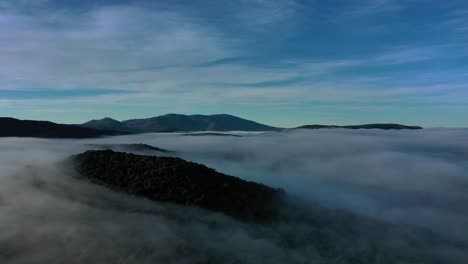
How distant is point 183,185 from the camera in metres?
94.4

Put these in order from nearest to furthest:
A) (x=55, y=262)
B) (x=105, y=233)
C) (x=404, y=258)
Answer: (x=55, y=262), (x=105, y=233), (x=404, y=258)

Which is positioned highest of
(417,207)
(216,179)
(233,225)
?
(216,179)

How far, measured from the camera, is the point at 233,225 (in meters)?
83.1

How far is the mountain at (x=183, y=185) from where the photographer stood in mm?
90938

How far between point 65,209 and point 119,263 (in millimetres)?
34859

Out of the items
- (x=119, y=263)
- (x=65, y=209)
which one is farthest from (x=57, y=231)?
(x=119, y=263)

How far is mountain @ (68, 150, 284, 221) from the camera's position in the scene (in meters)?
90.9

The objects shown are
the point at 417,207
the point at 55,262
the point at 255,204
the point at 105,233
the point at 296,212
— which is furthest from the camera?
Result: the point at 417,207

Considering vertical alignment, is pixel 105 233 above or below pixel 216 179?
below

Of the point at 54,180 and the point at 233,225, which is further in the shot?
the point at 54,180

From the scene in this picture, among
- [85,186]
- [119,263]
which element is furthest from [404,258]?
[85,186]

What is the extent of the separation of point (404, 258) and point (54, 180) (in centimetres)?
8706

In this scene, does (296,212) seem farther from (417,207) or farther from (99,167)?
(417,207)

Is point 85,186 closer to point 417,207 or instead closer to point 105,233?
point 105,233
